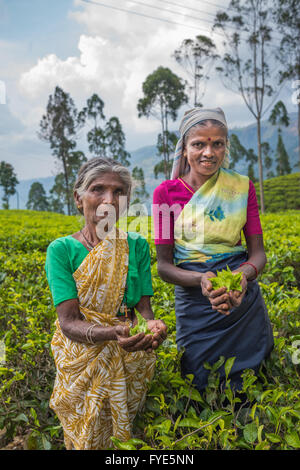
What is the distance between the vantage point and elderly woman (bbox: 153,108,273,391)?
1.86m

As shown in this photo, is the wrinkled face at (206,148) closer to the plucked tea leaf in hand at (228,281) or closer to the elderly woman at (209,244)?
the elderly woman at (209,244)

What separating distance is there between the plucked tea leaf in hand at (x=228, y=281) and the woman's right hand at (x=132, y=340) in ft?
1.17

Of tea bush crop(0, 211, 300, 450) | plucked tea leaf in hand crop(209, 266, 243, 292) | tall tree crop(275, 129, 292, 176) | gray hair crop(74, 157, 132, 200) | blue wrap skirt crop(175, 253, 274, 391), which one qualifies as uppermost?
tall tree crop(275, 129, 292, 176)

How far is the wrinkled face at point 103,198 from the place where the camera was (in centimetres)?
175

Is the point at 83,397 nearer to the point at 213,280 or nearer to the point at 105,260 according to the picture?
the point at 105,260

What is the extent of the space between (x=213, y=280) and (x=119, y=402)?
67 centimetres

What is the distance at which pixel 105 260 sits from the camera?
5.69 ft

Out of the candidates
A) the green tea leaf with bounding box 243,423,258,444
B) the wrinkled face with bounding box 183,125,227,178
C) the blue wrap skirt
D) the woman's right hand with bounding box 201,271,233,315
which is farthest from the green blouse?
the green tea leaf with bounding box 243,423,258,444

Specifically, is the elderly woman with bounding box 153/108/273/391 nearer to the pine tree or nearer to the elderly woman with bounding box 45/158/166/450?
the elderly woman with bounding box 45/158/166/450

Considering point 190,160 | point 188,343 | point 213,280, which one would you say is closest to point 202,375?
point 188,343

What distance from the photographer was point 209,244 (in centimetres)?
189

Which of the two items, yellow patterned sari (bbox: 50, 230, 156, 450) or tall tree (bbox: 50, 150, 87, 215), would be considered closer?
yellow patterned sari (bbox: 50, 230, 156, 450)

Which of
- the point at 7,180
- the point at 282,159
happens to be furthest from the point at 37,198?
the point at 282,159

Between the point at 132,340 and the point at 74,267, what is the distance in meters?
0.47
